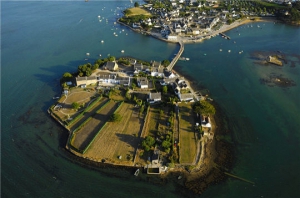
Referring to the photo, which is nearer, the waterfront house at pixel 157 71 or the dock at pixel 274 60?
the waterfront house at pixel 157 71

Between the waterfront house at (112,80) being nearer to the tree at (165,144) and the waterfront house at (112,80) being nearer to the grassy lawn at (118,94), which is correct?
the grassy lawn at (118,94)

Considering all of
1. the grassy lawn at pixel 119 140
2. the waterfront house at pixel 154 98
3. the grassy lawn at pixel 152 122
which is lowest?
the grassy lawn at pixel 119 140

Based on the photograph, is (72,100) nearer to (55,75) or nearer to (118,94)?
(118,94)

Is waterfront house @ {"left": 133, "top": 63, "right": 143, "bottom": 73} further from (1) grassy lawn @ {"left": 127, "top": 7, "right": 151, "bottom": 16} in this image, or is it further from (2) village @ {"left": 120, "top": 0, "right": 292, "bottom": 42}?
(1) grassy lawn @ {"left": 127, "top": 7, "right": 151, "bottom": 16}

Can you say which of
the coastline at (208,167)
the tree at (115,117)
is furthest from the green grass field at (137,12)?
the coastline at (208,167)

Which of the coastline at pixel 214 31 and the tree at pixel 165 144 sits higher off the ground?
the coastline at pixel 214 31

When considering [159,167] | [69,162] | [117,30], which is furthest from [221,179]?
[117,30]

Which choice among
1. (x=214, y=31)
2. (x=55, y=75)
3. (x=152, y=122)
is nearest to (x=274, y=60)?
(x=214, y=31)
